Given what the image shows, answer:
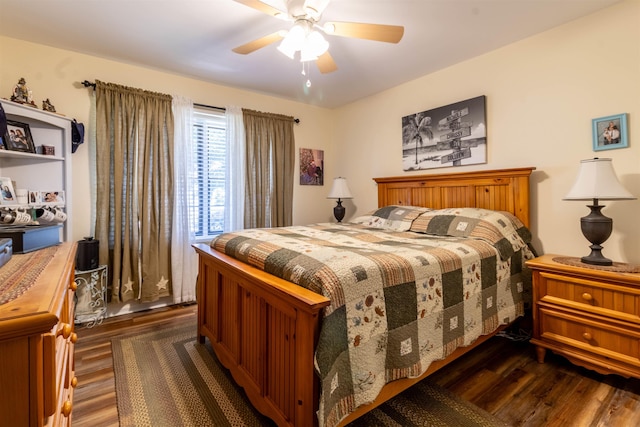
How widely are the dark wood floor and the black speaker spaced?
584 millimetres

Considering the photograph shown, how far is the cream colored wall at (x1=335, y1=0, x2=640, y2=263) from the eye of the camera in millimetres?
2037

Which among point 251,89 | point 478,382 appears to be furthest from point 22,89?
point 478,382

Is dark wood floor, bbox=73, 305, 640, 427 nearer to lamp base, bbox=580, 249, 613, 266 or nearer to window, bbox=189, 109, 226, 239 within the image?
lamp base, bbox=580, 249, 613, 266

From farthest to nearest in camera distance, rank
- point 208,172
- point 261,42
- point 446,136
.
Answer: point 208,172, point 446,136, point 261,42

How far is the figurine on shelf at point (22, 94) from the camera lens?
7.34ft

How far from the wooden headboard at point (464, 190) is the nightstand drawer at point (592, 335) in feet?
2.53

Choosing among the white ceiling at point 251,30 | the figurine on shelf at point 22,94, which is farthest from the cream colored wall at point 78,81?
the figurine on shelf at point 22,94

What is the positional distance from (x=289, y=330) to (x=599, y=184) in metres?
2.03

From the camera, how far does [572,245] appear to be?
230cm

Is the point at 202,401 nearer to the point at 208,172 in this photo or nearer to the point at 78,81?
the point at 208,172

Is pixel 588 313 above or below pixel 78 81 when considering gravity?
below

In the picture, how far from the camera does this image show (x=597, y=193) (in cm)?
184

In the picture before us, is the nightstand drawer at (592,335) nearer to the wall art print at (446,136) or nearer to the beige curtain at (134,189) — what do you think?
the wall art print at (446,136)

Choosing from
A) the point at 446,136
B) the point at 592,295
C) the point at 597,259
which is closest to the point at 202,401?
the point at 592,295
